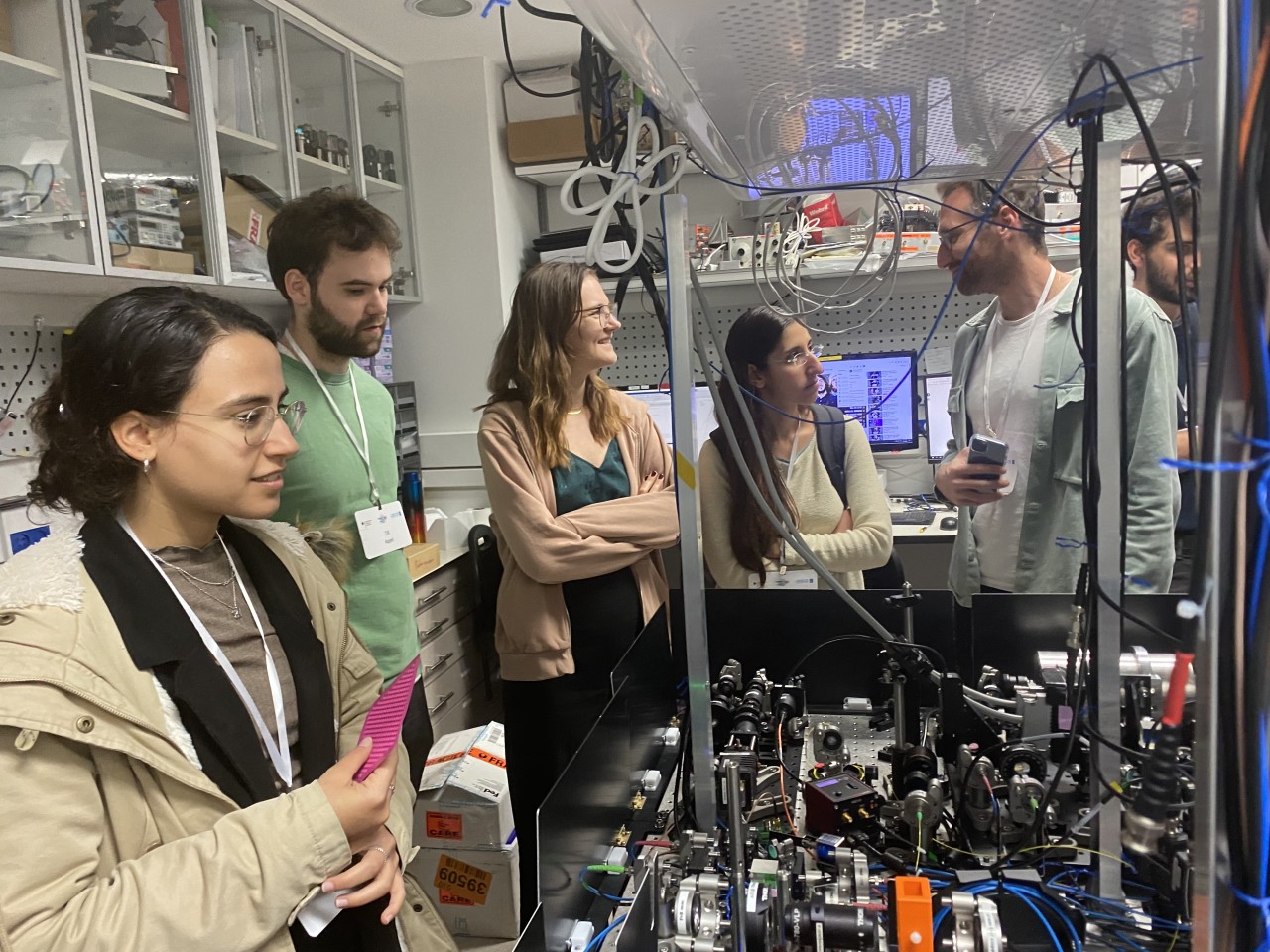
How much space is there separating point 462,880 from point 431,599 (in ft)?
3.12

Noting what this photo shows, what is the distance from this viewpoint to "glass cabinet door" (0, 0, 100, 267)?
175 centimetres

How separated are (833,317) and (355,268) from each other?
2.15m

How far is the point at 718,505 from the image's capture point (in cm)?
198

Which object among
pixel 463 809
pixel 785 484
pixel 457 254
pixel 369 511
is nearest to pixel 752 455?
pixel 785 484

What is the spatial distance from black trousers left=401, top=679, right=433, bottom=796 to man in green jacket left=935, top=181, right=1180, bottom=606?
1.26m

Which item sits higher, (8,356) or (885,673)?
(8,356)

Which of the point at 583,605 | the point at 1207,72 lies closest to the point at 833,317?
the point at 583,605

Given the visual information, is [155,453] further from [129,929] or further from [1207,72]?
[1207,72]

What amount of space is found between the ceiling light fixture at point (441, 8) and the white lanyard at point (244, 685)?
7.70ft

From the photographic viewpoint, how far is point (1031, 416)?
1.80 metres

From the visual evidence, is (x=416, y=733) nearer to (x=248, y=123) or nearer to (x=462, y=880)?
(x=462, y=880)

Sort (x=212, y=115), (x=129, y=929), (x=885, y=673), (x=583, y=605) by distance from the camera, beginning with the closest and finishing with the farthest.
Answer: (x=129, y=929) < (x=885, y=673) < (x=583, y=605) < (x=212, y=115)

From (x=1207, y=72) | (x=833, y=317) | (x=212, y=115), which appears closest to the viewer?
(x=1207, y=72)

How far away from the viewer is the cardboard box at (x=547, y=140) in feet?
10.8
